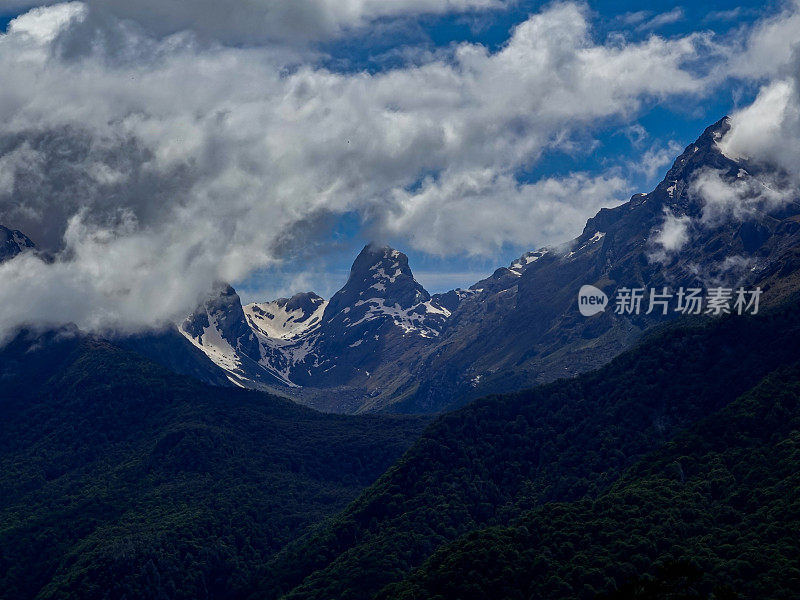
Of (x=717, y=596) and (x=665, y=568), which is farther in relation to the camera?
(x=665, y=568)

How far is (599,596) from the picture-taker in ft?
540

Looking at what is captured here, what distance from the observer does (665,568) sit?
170 meters

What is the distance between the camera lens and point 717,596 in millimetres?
156375

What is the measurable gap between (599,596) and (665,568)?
47.4ft

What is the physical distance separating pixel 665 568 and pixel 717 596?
46.2 feet

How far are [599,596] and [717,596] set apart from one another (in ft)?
65.9
